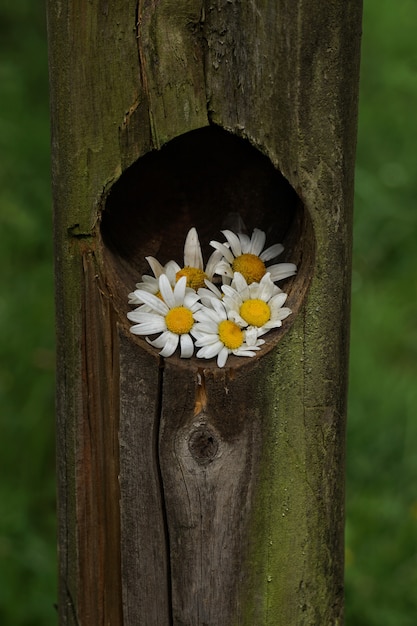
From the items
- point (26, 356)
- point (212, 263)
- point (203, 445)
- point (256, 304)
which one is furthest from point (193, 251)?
point (26, 356)

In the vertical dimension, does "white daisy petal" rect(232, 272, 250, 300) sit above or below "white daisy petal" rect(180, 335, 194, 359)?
above

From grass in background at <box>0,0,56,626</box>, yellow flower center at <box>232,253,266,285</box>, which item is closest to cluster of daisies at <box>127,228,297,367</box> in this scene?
yellow flower center at <box>232,253,266,285</box>

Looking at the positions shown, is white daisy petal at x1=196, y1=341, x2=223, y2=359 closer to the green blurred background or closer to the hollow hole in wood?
the hollow hole in wood

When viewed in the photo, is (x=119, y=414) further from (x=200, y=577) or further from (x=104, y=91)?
(x=104, y=91)

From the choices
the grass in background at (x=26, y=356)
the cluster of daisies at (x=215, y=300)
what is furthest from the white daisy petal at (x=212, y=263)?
the grass in background at (x=26, y=356)

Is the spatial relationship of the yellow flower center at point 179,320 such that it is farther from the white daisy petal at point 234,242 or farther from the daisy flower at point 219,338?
the white daisy petal at point 234,242

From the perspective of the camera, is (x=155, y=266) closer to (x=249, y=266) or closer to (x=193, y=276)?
(x=193, y=276)

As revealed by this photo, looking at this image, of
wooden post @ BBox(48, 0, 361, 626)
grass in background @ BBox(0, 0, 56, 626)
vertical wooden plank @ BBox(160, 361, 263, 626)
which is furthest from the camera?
grass in background @ BBox(0, 0, 56, 626)
